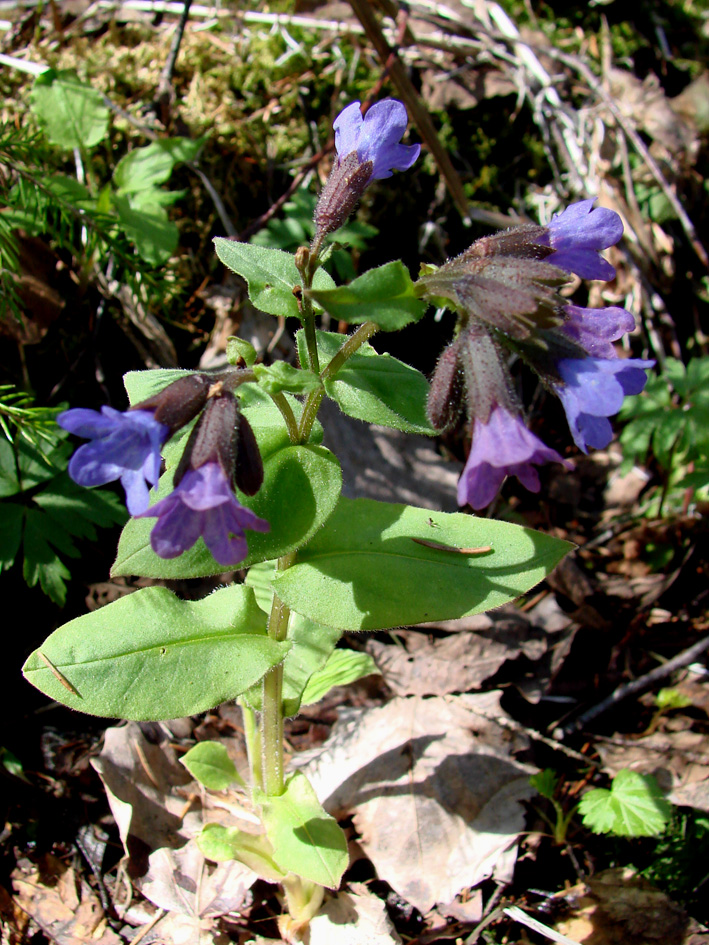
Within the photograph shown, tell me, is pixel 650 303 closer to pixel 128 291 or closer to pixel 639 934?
pixel 128 291

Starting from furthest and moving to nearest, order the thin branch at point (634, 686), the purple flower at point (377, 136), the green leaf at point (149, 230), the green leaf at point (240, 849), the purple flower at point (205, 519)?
the green leaf at point (149, 230), the thin branch at point (634, 686), the green leaf at point (240, 849), the purple flower at point (377, 136), the purple flower at point (205, 519)

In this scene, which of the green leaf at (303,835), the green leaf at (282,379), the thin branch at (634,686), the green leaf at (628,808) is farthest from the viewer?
the thin branch at (634,686)

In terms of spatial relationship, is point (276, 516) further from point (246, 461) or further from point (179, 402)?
point (179, 402)

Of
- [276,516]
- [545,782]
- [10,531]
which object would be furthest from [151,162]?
[545,782]

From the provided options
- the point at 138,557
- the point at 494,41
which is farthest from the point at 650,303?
the point at 138,557

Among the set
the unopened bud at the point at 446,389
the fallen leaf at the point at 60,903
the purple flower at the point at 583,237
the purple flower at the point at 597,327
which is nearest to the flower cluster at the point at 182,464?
the unopened bud at the point at 446,389

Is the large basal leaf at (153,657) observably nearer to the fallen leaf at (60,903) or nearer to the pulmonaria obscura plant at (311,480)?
the pulmonaria obscura plant at (311,480)

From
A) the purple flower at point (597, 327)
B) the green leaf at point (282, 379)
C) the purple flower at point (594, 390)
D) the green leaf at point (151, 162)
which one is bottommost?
the purple flower at point (594, 390)

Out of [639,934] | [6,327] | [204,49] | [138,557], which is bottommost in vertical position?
[639,934]
